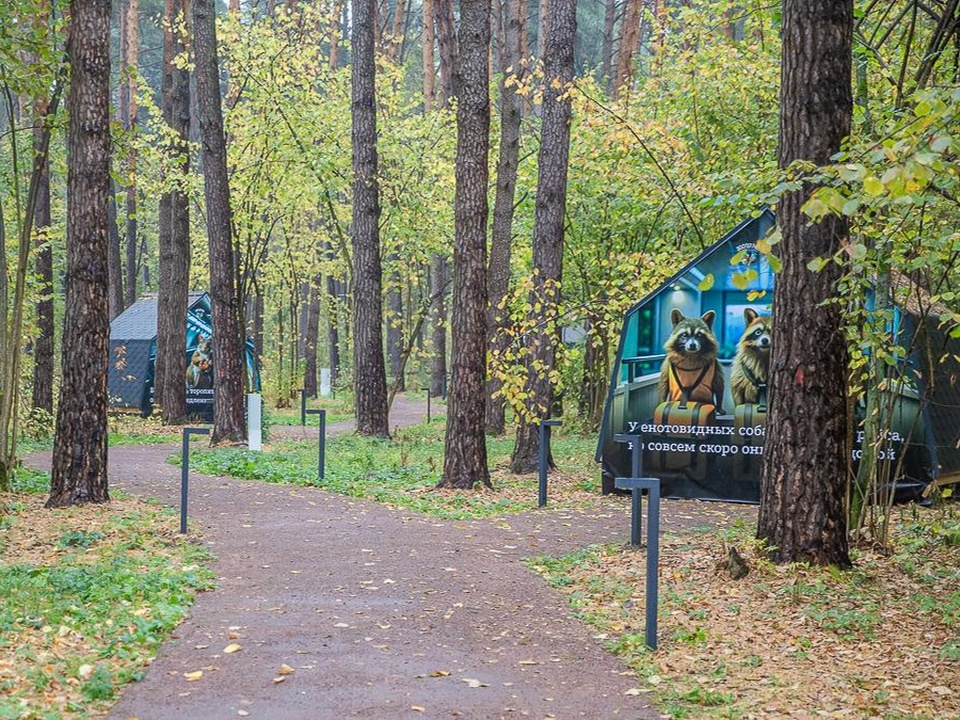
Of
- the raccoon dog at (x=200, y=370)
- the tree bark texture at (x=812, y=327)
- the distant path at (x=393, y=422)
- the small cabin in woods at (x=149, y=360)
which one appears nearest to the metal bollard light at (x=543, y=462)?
the tree bark texture at (x=812, y=327)

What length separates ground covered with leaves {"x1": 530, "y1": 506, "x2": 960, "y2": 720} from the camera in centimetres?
604

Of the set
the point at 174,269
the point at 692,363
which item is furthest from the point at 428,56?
the point at 692,363

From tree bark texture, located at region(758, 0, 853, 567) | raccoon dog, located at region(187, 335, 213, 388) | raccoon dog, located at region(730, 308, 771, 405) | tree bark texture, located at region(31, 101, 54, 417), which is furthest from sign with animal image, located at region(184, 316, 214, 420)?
tree bark texture, located at region(758, 0, 853, 567)

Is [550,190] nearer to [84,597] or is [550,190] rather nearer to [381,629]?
[381,629]

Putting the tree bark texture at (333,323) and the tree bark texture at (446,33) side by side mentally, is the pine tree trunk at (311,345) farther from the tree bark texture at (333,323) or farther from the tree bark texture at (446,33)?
the tree bark texture at (446,33)

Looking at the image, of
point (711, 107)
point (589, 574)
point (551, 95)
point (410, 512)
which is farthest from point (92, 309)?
point (711, 107)

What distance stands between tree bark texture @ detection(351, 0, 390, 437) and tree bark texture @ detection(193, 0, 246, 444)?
9.13ft

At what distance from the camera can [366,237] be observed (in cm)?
2184

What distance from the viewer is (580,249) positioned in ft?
68.9

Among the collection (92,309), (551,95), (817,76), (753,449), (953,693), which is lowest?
(953,693)

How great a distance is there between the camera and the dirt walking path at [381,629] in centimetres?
586

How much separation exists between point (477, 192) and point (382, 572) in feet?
20.2

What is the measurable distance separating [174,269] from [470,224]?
1206 cm

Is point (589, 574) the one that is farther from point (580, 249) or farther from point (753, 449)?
point (580, 249)
